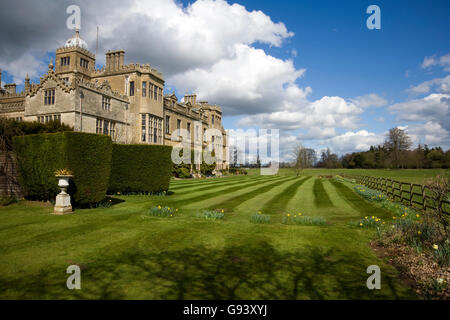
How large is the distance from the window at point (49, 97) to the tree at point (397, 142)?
268 ft

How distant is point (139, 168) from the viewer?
14.2 meters

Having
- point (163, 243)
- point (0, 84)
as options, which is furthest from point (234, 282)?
point (0, 84)

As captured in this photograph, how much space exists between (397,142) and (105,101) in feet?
258

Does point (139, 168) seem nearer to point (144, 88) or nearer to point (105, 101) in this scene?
point (105, 101)

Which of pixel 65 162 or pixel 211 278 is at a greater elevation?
pixel 65 162

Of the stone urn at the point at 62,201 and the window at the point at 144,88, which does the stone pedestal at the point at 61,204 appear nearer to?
the stone urn at the point at 62,201

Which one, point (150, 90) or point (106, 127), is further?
point (150, 90)

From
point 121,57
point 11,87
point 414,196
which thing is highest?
point 121,57

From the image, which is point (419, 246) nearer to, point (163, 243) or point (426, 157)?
point (163, 243)

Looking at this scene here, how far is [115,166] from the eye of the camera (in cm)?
1362

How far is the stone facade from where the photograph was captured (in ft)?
69.7

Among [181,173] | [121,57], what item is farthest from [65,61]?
[181,173]

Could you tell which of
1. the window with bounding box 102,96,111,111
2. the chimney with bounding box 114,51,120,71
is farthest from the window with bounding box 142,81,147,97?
the window with bounding box 102,96,111,111

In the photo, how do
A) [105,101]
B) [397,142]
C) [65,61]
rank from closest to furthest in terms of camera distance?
[105,101], [65,61], [397,142]
